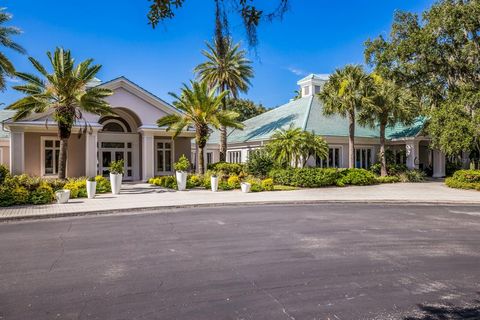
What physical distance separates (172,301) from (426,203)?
48.7 feet

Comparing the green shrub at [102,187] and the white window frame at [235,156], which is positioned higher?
the white window frame at [235,156]

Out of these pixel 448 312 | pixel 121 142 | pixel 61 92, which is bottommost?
pixel 448 312

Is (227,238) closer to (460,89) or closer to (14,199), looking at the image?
(14,199)

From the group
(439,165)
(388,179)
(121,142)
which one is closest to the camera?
(388,179)

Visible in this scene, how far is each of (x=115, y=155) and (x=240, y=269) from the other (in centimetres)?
2381

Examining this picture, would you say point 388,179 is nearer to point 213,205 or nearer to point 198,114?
point 198,114

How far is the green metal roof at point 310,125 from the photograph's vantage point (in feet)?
Result: 95.9

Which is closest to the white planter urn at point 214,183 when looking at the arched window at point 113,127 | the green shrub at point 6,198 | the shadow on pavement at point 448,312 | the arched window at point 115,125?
the green shrub at point 6,198

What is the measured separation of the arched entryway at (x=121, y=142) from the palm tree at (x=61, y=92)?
6.06 meters

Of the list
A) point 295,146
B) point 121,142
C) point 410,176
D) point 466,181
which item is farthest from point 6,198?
point 410,176

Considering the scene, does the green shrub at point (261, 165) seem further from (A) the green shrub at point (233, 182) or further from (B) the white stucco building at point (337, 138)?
(A) the green shrub at point (233, 182)

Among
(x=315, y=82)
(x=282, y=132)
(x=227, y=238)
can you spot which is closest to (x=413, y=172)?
(x=282, y=132)

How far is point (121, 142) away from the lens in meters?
28.0

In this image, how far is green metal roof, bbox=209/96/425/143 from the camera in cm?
2923
